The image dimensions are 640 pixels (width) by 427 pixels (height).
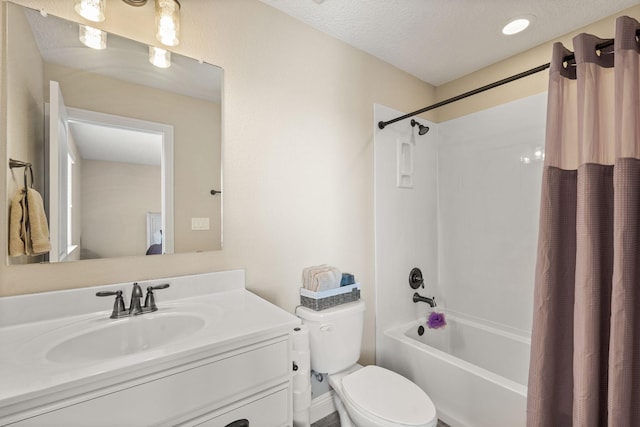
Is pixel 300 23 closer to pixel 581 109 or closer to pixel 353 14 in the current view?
pixel 353 14

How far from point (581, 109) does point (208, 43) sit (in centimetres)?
158

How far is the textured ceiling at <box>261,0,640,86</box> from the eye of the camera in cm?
163

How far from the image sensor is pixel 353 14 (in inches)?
66.6

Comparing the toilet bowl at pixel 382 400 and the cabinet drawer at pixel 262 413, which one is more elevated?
the cabinet drawer at pixel 262 413

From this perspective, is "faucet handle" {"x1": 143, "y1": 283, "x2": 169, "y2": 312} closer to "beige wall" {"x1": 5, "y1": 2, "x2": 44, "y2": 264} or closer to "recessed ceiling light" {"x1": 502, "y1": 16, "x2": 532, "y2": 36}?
"beige wall" {"x1": 5, "y1": 2, "x2": 44, "y2": 264}

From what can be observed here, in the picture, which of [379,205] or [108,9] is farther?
[379,205]

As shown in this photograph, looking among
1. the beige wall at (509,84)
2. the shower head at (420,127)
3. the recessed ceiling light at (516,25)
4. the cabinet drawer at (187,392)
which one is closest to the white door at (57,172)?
the cabinet drawer at (187,392)

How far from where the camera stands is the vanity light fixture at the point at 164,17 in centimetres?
116

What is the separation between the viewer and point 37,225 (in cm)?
107

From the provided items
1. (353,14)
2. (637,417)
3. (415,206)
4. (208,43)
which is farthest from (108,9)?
(637,417)

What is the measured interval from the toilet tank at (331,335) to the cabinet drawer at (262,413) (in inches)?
20.2

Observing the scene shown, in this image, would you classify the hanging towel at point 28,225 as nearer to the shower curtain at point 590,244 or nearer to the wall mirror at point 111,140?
the wall mirror at point 111,140

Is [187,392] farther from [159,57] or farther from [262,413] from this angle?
[159,57]

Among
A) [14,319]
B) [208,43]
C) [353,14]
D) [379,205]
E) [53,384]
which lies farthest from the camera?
[379,205]
